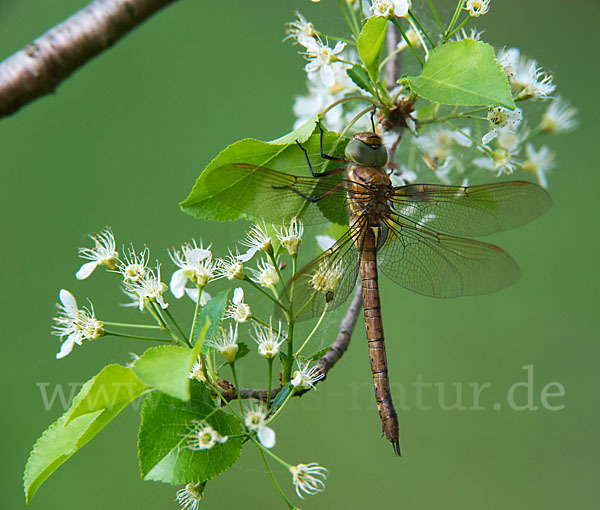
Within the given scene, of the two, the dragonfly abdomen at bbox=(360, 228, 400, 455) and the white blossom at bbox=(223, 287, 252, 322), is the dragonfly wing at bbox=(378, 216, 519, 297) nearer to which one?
the dragonfly abdomen at bbox=(360, 228, 400, 455)

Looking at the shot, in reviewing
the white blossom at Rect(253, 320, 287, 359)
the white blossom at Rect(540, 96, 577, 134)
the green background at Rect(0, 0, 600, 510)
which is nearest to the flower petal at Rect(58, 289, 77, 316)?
the white blossom at Rect(253, 320, 287, 359)

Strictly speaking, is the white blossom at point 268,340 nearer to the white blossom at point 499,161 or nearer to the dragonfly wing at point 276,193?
the dragonfly wing at point 276,193

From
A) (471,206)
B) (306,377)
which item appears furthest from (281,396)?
(471,206)

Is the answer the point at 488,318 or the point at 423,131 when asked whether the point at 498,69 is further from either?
the point at 488,318

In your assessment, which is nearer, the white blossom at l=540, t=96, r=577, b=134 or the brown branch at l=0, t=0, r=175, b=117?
the brown branch at l=0, t=0, r=175, b=117

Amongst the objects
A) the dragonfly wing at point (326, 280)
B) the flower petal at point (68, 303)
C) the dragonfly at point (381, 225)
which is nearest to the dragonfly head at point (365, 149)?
the dragonfly at point (381, 225)

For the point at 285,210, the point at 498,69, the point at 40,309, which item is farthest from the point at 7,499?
the point at 498,69

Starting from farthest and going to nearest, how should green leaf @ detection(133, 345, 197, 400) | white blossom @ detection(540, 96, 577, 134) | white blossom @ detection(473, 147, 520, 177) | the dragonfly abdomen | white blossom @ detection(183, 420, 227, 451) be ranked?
white blossom @ detection(540, 96, 577, 134)
white blossom @ detection(473, 147, 520, 177)
the dragonfly abdomen
white blossom @ detection(183, 420, 227, 451)
green leaf @ detection(133, 345, 197, 400)
